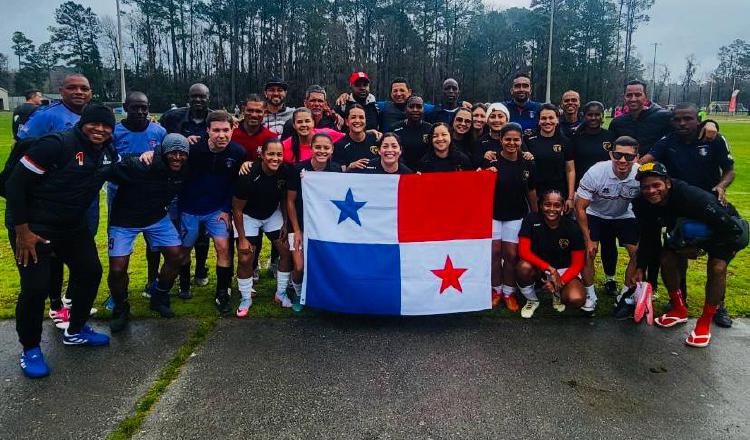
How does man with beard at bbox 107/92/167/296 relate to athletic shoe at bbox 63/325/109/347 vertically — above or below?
above

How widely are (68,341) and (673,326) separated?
5373mm

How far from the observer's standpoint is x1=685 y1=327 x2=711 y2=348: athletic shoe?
435cm

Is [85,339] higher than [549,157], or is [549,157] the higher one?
[549,157]

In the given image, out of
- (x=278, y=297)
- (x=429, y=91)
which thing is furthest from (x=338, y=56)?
(x=278, y=297)

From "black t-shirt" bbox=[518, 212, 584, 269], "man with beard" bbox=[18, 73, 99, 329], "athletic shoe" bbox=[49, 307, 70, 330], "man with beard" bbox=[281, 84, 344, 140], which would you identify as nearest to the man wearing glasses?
"black t-shirt" bbox=[518, 212, 584, 269]

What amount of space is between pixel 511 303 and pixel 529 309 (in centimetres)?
21

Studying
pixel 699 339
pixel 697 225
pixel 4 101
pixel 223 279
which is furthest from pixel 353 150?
pixel 4 101

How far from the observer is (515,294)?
5.51 metres

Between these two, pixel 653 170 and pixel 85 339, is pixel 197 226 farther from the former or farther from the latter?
pixel 653 170

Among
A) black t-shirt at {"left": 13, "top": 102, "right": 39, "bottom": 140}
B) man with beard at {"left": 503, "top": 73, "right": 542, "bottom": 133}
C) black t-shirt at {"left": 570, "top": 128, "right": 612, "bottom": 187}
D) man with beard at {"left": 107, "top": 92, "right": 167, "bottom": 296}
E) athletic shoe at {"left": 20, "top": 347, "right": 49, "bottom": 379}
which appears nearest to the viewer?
athletic shoe at {"left": 20, "top": 347, "right": 49, "bottom": 379}

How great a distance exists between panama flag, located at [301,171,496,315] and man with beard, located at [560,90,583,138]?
1.88 meters

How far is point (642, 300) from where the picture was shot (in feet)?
15.6

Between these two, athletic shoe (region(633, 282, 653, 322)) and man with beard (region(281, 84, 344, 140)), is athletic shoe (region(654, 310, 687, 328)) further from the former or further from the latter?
man with beard (region(281, 84, 344, 140))

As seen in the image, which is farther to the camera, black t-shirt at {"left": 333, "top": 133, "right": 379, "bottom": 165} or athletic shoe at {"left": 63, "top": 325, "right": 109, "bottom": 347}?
black t-shirt at {"left": 333, "top": 133, "right": 379, "bottom": 165}
